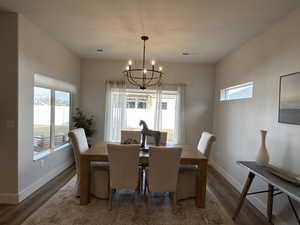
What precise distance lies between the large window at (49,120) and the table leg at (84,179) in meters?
1.09

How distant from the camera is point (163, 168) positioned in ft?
9.14

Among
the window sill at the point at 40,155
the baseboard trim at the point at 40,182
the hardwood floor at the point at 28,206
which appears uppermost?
the window sill at the point at 40,155

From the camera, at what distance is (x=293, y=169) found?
239cm

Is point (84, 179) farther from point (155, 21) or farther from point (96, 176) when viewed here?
point (155, 21)

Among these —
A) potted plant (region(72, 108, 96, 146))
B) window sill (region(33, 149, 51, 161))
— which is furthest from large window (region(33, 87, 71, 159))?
potted plant (region(72, 108, 96, 146))

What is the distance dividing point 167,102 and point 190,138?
46.4 inches

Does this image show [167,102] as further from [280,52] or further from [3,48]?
[3,48]

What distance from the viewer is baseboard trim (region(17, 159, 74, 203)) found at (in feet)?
9.93

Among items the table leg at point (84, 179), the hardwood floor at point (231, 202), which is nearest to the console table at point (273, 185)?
the hardwood floor at point (231, 202)

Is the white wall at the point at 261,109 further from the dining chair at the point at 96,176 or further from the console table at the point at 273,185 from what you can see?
the dining chair at the point at 96,176

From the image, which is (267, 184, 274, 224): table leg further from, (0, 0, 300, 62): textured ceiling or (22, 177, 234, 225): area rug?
(0, 0, 300, 62): textured ceiling

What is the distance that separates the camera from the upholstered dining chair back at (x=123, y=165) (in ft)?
8.87

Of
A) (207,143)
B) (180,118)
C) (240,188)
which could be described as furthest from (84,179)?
(180,118)

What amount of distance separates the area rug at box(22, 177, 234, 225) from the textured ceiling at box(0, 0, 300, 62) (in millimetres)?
2717
